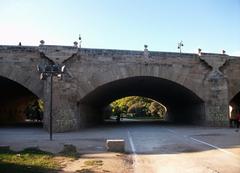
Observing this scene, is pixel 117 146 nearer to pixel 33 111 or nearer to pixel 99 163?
pixel 99 163

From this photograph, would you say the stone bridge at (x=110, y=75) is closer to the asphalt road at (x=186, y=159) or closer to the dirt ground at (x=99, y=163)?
the asphalt road at (x=186, y=159)

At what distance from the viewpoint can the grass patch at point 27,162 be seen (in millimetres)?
8741

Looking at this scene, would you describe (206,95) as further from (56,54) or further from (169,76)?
(56,54)

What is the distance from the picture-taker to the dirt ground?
352 inches

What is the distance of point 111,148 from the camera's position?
12602 mm

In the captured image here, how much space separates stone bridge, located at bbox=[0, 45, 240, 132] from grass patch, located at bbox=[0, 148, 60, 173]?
10722 mm

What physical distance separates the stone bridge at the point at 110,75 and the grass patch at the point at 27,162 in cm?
1072

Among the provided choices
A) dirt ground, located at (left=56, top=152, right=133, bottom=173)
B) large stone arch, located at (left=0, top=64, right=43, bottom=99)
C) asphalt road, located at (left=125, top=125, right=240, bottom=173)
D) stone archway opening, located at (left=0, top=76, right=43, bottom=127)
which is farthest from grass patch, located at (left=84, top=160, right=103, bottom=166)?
stone archway opening, located at (left=0, top=76, right=43, bottom=127)

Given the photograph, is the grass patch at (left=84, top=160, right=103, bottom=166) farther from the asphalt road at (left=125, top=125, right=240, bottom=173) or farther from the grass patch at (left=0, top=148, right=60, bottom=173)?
the asphalt road at (left=125, top=125, right=240, bottom=173)

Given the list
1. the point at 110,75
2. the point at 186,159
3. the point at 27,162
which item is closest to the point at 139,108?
the point at 110,75

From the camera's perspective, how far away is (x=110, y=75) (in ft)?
81.0

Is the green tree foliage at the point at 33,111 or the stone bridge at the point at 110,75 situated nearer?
the stone bridge at the point at 110,75

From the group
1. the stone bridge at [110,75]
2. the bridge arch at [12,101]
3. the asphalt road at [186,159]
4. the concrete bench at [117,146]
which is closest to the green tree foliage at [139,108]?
the bridge arch at [12,101]

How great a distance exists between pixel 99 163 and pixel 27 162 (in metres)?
2.12
